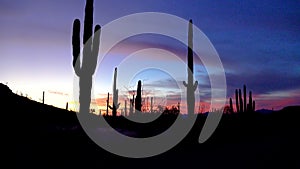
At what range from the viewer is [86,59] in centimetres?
1612

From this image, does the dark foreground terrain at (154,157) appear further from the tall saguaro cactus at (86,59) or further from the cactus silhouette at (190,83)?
the cactus silhouette at (190,83)

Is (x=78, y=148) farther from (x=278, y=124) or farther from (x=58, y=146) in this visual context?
(x=278, y=124)

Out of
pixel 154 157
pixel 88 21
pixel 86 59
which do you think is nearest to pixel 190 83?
pixel 86 59

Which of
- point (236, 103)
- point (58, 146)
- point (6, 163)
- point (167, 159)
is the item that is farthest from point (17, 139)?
point (236, 103)

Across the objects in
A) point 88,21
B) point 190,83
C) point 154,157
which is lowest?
point 154,157

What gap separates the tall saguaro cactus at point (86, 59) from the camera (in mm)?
15992

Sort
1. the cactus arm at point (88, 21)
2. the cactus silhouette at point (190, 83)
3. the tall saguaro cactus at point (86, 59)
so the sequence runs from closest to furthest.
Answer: the tall saguaro cactus at point (86, 59), the cactus arm at point (88, 21), the cactus silhouette at point (190, 83)

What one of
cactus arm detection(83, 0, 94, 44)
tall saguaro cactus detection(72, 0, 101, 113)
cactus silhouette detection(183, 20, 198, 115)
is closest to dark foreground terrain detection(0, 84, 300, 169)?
tall saguaro cactus detection(72, 0, 101, 113)

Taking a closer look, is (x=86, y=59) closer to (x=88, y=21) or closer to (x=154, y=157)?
(x=88, y=21)

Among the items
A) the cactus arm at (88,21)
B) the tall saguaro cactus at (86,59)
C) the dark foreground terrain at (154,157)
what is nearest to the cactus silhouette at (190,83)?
the dark foreground terrain at (154,157)

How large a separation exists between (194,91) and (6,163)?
11.8 meters

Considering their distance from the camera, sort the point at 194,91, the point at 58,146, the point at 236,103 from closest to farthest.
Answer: the point at 58,146
the point at 194,91
the point at 236,103

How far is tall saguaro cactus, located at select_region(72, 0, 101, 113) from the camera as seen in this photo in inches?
630

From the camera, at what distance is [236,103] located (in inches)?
1233
